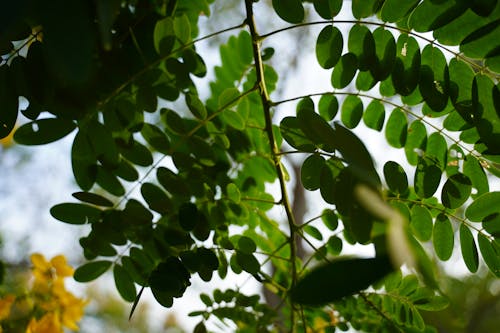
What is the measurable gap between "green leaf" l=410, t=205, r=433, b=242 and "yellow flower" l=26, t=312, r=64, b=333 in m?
0.68

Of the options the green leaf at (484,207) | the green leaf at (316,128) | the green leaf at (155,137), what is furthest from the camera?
the green leaf at (155,137)

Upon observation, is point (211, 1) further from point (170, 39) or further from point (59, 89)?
point (59, 89)

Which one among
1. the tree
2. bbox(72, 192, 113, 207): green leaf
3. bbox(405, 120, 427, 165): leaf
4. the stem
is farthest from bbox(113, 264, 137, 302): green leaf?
bbox(405, 120, 427, 165): leaf

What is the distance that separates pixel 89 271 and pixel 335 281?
0.65 metres

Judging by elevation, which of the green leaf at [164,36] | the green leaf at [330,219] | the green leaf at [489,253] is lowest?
the green leaf at [489,253]

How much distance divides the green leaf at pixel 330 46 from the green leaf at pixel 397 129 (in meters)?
0.15

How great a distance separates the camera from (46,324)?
104 cm

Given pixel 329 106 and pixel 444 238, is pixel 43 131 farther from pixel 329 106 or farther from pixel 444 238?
pixel 444 238

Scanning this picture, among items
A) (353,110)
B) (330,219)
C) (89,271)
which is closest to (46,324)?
(89,271)

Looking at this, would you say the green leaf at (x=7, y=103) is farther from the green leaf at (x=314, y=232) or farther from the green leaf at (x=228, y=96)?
the green leaf at (x=314, y=232)

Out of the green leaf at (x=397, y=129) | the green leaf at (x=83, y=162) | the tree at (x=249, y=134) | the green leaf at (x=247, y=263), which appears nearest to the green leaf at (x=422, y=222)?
the tree at (x=249, y=134)

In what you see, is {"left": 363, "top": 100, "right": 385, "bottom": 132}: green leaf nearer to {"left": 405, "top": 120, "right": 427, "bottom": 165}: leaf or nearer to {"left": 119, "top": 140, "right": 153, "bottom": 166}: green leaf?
{"left": 405, "top": 120, "right": 427, "bottom": 165}: leaf

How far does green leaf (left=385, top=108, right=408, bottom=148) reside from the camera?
825 mm

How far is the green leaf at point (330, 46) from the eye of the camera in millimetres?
729
